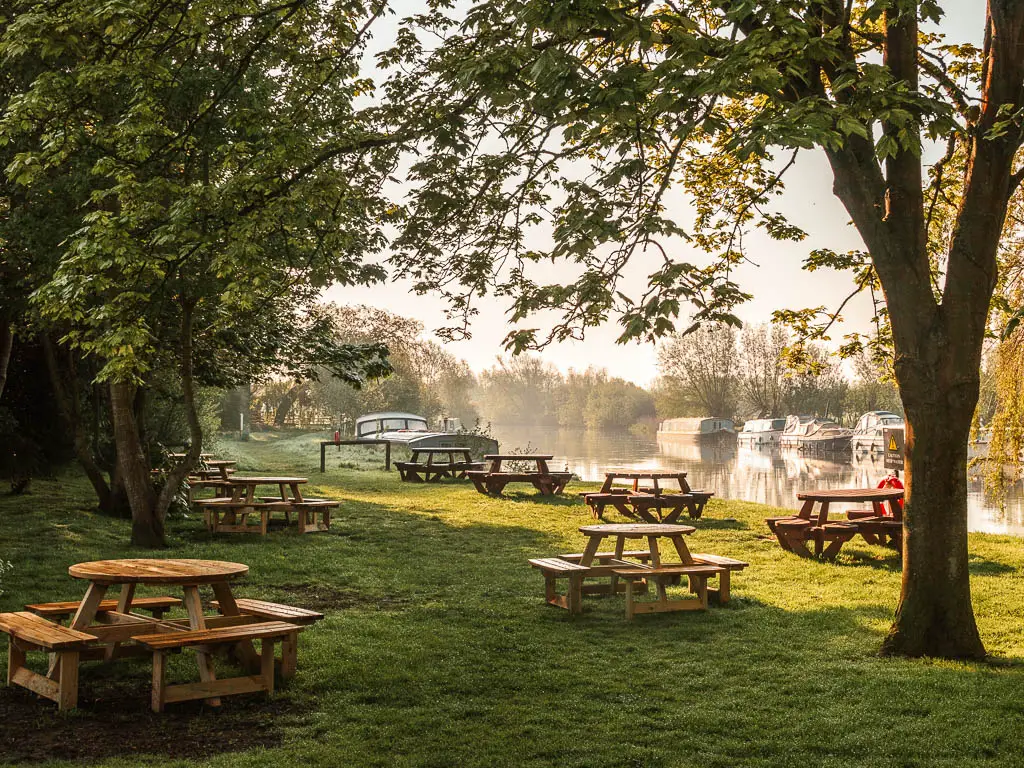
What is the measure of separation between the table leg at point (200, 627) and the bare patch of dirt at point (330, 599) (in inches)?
111

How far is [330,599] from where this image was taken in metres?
9.37

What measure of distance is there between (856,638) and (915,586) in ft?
3.01

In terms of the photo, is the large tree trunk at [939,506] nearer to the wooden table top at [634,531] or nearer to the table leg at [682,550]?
the wooden table top at [634,531]

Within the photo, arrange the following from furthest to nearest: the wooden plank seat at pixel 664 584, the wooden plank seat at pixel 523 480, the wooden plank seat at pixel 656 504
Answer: the wooden plank seat at pixel 523 480 < the wooden plank seat at pixel 656 504 < the wooden plank seat at pixel 664 584

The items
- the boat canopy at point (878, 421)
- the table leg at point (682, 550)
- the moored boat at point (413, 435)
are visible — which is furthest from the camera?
the boat canopy at point (878, 421)

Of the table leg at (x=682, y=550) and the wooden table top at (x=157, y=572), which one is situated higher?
the wooden table top at (x=157, y=572)

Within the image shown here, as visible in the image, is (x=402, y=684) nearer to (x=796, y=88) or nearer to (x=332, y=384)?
(x=796, y=88)

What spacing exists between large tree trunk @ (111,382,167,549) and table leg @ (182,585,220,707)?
20.9 ft

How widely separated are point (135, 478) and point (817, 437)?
156 feet

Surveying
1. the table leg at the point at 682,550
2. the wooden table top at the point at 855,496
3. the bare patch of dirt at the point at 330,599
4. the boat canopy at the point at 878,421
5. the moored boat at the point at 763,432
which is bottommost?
the bare patch of dirt at the point at 330,599

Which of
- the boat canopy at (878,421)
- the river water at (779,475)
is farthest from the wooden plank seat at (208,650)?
the boat canopy at (878,421)

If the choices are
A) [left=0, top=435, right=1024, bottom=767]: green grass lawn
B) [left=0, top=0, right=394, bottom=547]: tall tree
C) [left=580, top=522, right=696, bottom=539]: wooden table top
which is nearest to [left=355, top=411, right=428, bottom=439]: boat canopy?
[left=0, top=435, right=1024, bottom=767]: green grass lawn

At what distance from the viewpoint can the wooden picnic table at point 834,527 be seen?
11.8 m

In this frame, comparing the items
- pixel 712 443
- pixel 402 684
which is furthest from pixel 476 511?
pixel 712 443
